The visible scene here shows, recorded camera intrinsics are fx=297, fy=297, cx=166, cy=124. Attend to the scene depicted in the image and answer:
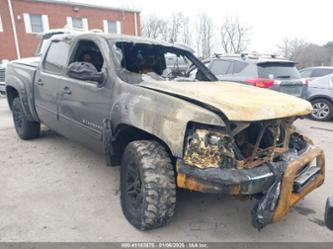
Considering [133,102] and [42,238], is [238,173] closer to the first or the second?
[133,102]

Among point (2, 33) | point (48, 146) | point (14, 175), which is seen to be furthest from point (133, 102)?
point (2, 33)

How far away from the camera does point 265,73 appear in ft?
21.6

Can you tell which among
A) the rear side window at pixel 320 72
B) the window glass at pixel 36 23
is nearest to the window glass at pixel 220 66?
the rear side window at pixel 320 72

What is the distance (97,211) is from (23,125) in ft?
10.5

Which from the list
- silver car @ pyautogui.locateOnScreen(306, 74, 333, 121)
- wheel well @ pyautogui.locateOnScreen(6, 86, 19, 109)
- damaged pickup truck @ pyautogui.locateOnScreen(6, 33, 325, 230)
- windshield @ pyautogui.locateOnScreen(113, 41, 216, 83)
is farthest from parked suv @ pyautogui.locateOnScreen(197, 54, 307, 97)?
wheel well @ pyautogui.locateOnScreen(6, 86, 19, 109)

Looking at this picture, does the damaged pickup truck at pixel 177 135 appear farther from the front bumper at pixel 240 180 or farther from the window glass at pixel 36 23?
the window glass at pixel 36 23

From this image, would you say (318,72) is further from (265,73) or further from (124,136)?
(124,136)

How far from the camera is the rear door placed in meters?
6.55

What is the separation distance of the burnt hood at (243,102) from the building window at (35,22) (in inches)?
879

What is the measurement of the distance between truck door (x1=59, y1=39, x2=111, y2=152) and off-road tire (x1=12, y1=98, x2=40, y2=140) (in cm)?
170

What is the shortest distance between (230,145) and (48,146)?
13.2ft

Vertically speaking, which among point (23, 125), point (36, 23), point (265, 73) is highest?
point (36, 23)

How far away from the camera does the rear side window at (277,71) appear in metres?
6.58

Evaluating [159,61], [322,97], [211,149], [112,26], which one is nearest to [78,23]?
[112,26]
